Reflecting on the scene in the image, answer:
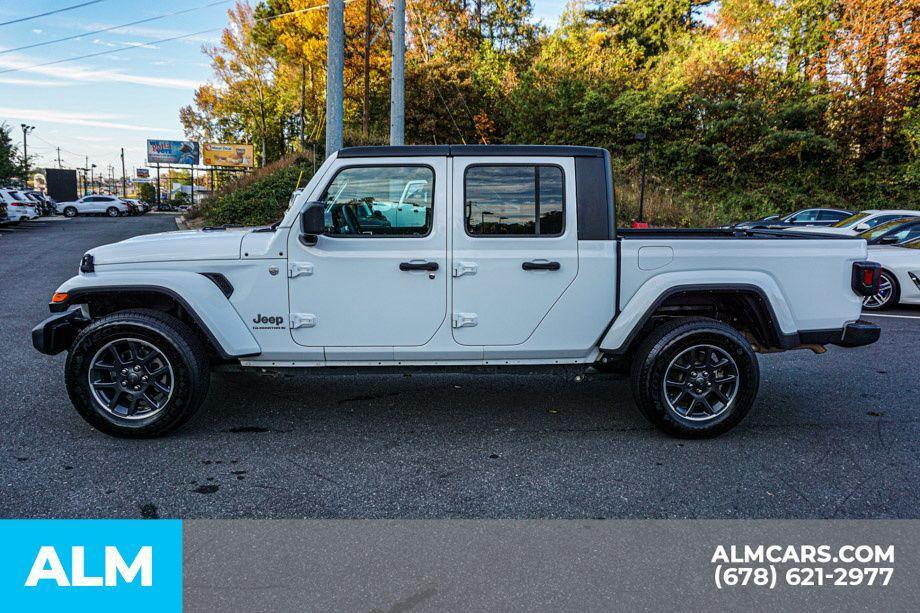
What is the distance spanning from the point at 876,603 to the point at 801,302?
243 centimetres

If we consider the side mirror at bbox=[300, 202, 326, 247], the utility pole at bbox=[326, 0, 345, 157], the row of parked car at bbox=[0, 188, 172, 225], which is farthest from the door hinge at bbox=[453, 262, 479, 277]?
the row of parked car at bbox=[0, 188, 172, 225]

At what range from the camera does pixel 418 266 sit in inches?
179

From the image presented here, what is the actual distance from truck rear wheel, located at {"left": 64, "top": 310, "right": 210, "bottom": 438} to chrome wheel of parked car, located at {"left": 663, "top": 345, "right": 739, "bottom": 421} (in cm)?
317

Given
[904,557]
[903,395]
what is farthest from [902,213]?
[904,557]

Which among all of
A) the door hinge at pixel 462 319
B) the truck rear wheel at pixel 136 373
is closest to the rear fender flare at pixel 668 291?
the door hinge at pixel 462 319

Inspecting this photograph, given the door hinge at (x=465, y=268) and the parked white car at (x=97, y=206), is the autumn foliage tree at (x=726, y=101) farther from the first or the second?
the parked white car at (x=97, y=206)

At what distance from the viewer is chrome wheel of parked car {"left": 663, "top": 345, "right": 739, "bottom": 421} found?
183 inches

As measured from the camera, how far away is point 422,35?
36.2 m

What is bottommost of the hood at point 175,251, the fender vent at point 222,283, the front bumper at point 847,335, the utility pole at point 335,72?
the front bumper at point 847,335

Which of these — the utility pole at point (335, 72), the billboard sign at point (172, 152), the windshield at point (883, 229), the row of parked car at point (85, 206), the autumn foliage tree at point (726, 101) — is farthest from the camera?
the billboard sign at point (172, 152)

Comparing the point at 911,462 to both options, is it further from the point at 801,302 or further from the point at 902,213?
the point at 902,213

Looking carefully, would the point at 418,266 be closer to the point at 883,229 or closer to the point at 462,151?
the point at 462,151

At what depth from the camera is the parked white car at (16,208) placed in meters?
28.6

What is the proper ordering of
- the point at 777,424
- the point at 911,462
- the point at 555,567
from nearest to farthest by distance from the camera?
the point at 555,567, the point at 911,462, the point at 777,424
